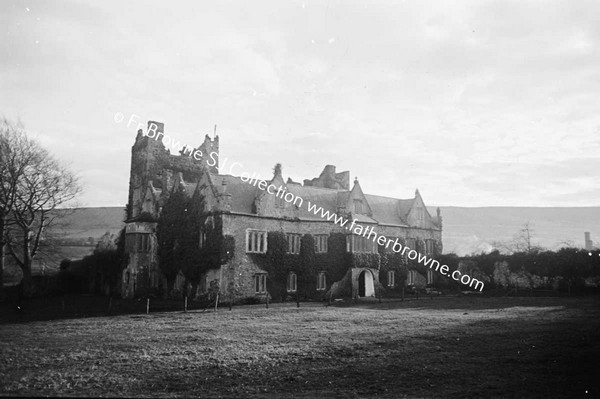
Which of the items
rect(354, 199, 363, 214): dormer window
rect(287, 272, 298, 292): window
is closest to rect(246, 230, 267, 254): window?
rect(287, 272, 298, 292): window

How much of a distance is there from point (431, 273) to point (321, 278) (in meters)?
15.9

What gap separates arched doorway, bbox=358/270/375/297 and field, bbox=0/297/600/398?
66.5ft

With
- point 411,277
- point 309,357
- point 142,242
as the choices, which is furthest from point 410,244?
point 309,357

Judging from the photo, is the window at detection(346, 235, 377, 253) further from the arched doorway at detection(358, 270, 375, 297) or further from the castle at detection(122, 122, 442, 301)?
the arched doorway at detection(358, 270, 375, 297)

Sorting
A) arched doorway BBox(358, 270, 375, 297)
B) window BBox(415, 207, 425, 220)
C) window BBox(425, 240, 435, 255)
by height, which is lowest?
arched doorway BBox(358, 270, 375, 297)

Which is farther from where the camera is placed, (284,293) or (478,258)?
(478,258)

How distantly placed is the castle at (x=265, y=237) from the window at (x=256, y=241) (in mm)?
88

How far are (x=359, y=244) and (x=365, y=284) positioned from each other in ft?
13.6

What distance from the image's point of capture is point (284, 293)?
39.5 m

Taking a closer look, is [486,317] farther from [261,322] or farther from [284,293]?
[284,293]

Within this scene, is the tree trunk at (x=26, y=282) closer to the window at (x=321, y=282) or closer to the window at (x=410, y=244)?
the window at (x=321, y=282)

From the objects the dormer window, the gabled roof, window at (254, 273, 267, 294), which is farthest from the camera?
the dormer window

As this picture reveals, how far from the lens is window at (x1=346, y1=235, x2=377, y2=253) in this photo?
43.2 m

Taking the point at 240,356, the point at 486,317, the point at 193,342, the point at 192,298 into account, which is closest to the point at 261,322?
the point at 193,342
